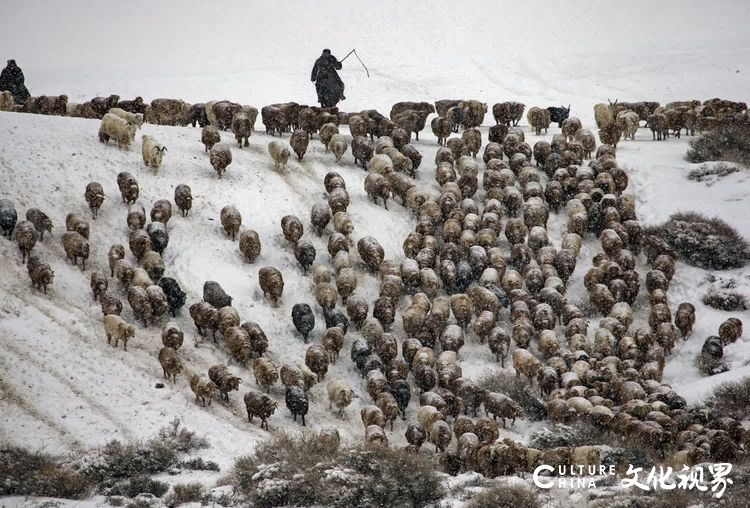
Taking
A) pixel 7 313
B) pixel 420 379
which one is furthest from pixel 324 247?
pixel 7 313

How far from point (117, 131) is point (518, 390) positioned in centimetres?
1207

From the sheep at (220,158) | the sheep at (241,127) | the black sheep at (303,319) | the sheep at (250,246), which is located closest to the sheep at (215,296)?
the black sheep at (303,319)

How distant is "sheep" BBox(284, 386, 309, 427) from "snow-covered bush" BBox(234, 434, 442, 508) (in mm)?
2221

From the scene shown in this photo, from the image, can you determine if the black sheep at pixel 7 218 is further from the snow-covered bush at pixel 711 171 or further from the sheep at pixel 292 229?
the snow-covered bush at pixel 711 171

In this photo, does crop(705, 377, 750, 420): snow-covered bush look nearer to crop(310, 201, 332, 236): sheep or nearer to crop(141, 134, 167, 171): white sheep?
crop(310, 201, 332, 236): sheep

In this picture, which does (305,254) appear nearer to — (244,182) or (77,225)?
(244,182)

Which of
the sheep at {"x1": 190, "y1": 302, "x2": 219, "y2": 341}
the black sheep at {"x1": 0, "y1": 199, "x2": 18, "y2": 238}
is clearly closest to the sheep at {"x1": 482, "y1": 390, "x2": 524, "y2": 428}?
the sheep at {"x1": 190, "y1": 302, "x2": 219, "y2": 341}

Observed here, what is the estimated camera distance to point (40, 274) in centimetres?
1877

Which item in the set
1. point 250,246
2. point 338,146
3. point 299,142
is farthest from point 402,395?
point 338,146

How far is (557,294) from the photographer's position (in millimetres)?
21422

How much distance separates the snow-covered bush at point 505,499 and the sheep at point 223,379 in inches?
226

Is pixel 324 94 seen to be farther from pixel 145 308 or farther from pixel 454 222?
pixel 145 308

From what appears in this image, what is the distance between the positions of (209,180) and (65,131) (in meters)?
4.04

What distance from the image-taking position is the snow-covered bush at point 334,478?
1357cm
